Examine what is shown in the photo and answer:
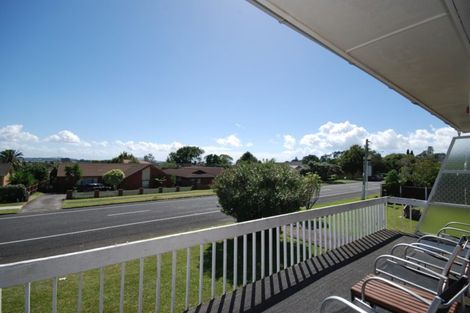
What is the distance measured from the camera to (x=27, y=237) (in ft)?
34.9

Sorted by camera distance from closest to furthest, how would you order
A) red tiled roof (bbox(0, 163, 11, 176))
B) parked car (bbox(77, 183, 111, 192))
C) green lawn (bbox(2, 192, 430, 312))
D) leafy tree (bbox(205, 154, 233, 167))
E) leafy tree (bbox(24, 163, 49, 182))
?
1. green lawn (bbox(2, 192, 430, 312))
2. parked car (bbox(77, 183, 111, 192))
3. red tiled roof (bbox(0, 163, 11, 176))
4. leafy tree (bbox(24, 163, 49, 182))
5. leafy tree (bbox(205, 154, 233, 167))

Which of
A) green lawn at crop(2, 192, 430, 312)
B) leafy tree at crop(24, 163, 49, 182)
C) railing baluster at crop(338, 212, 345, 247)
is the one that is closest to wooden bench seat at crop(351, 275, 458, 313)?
green lawn at crop(2, 192, 430, 312)

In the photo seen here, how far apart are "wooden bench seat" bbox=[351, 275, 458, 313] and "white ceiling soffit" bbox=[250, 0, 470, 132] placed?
2307mm

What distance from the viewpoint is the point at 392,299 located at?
2049 mm

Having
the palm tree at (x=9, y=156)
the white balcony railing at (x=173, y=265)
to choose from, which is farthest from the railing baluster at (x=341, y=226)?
the palm tree at (x=9, y=156)

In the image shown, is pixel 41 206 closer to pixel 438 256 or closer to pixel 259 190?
pixel 259 190

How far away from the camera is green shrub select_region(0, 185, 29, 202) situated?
22.6 meters

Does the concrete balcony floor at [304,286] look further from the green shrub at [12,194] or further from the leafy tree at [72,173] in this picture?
the leafy tree at [72,173]

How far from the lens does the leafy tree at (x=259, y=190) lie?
7.22 m

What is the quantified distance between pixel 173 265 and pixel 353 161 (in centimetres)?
6192

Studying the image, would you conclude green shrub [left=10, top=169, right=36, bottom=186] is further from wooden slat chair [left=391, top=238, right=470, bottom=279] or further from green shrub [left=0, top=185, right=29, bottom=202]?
wooden slat chair [left=391, top=238, right=470, bottom=279]

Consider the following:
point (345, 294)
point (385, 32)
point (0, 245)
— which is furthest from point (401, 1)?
point (0, 245)

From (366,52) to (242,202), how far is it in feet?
16.9

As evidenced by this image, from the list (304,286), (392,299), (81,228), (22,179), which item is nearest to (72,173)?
(22,179)
